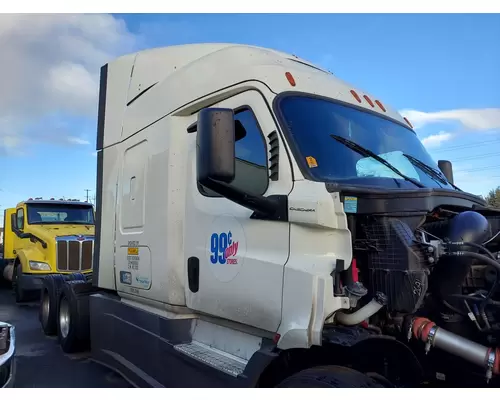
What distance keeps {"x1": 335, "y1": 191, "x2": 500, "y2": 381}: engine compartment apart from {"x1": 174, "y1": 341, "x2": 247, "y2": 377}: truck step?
95 cm

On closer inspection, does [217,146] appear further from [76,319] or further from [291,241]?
[76,319]

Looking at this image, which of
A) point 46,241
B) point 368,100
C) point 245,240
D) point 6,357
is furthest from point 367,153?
point 46,241

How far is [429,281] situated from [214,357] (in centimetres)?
166

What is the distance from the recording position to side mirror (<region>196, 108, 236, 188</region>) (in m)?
2.71

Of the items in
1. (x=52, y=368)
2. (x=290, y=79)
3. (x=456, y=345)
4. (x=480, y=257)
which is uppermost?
(x=290, y=79)

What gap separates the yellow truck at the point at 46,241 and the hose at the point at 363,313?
872 cm

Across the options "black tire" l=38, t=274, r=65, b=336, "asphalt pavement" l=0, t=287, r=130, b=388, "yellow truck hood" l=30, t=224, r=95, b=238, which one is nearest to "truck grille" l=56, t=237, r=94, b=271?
"yellow truck hood" l=30, t=224, r=95, b=238

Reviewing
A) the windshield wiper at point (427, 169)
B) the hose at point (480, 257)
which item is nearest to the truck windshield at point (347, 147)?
the windshield wiper at point (427, 169)

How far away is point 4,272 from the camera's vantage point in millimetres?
A: 13312

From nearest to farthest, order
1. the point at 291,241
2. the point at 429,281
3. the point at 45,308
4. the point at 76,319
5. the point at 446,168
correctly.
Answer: the point at 429,281 < the point at 291,241 < the point at 446,168 < the point at 76,319 < the point at 45,308

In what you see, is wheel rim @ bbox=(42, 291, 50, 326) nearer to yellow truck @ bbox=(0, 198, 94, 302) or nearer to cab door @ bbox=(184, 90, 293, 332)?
yellow truck @ bbox=(0, 198, 94, 302)

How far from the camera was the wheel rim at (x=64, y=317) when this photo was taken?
6.38 m

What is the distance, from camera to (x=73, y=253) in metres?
10.9
